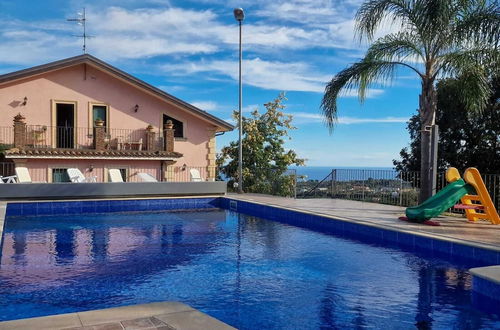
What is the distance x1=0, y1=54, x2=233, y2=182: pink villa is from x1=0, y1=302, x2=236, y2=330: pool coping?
1506cm

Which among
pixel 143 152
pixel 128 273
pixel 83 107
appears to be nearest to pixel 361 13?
pixel 128 273

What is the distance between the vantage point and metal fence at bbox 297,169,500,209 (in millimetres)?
14570

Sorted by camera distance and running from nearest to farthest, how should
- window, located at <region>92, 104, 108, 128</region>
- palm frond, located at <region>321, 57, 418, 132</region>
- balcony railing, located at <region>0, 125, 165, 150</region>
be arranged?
palm frond, located at <region>321, 57, 418, 132</region>, balcony railing, located at <region>0, 125, 165, 150</region>, window, located at <region>92, 104, 108, 128</region>

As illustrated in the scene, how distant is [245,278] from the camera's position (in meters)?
6.37

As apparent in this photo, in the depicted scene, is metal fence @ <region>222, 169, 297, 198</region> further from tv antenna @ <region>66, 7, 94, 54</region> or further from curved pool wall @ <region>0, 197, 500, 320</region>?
tv antenna @ <region>66, 7, 94, 54</region>

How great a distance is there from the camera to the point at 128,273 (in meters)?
6.60

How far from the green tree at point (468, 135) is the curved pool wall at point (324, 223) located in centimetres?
1229

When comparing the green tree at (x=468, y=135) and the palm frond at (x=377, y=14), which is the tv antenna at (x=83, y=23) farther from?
the green tree at (x=468, y=135)

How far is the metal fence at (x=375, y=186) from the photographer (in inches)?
574

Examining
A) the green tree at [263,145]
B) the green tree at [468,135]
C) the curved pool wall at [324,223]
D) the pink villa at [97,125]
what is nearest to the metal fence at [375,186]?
the curved pool wall at [324,223]

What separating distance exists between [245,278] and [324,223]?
4.69 meters

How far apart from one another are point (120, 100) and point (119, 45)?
2.46m

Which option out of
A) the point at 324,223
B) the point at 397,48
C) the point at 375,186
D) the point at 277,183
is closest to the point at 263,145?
the point at 277,183

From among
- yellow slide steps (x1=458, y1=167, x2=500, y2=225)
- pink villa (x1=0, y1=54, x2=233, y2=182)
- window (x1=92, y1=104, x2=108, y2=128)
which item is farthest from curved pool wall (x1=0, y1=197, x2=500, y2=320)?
window (x1=92, y1=104, x2=108, y2=128)
